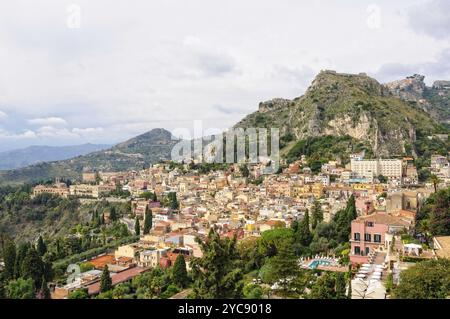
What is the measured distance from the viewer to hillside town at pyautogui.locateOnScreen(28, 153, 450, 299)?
1299cm

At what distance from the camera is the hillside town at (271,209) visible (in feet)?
42.6

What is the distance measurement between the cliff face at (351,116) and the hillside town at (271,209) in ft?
31.8

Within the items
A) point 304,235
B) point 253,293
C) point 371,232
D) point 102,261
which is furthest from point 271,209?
point 253,293

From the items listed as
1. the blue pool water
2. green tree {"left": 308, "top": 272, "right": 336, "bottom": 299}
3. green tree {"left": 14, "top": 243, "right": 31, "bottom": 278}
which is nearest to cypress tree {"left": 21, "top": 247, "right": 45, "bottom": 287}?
green tree {"left": 14, "top": 243, "right": 31, "bottom": 278}

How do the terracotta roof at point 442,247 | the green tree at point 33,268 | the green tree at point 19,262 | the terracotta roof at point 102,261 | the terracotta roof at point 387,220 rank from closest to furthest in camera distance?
1. the terracotta roof at point 442,247
2. the terracotta roof at point 387,220
3. the green tree at point 33,268
4. the green tree at point 19,262
5. the terracotta roof at point 102,261

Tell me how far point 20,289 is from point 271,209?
14.3m

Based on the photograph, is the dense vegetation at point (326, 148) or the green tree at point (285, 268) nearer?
the green tree at point (285, 268)

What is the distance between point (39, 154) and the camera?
545 ft

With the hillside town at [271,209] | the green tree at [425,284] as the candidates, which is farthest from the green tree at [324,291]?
the green tree at [425,284]

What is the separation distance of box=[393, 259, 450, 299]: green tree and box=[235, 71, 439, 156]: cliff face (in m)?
41.7

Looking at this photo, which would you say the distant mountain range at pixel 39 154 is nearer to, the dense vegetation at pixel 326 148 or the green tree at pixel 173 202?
the dense vegetation at pixel 326 148
